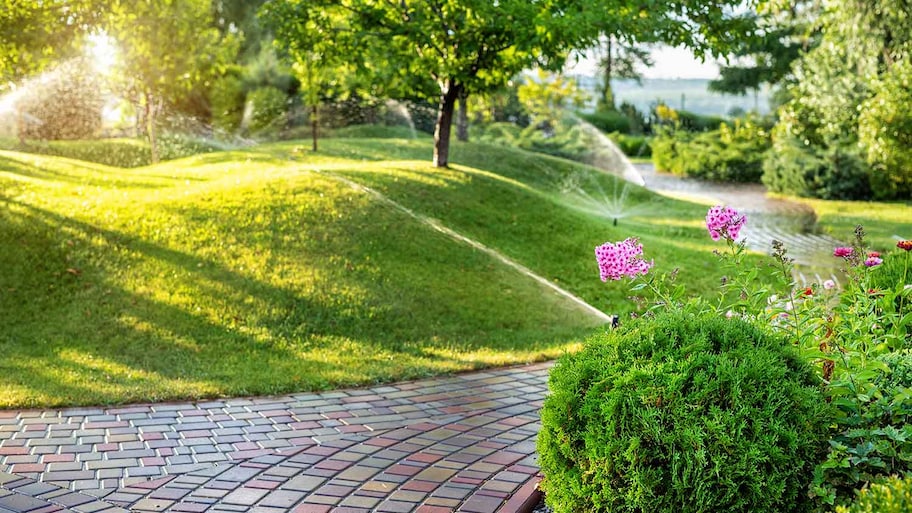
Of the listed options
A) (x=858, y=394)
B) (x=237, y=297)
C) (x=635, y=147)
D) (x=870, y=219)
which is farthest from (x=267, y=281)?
(x=635, y=147)

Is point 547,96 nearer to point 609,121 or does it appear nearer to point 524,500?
point 609,121

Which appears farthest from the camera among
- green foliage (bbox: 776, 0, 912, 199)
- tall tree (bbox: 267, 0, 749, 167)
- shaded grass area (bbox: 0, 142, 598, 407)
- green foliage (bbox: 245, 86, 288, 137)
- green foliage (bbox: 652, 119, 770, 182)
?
green foliage (bbox: 652, 119, 770, 182)

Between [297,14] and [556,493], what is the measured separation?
374 inches

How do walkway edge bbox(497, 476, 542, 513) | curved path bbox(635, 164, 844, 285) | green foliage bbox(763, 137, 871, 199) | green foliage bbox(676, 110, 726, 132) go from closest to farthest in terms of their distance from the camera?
1. walkway edge bbox(497, 476, 542, 513)
2. curved path bbox(635, 164, 844, 285)
3. green foliage bbox(763, 137, 871, 199)
4. green foliage bbox(676, 110, 726, 132)

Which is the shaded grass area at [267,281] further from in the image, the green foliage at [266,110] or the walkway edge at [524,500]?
the green foliage at [266,110]

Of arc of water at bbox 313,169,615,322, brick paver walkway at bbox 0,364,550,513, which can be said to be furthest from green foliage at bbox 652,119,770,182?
brick paver walkway at bbox 0,364,550,513

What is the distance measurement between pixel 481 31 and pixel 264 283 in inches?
201

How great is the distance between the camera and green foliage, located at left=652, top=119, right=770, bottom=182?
25.9m

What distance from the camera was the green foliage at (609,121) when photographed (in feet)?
115

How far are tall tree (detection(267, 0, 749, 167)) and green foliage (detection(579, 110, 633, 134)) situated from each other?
72.9ft

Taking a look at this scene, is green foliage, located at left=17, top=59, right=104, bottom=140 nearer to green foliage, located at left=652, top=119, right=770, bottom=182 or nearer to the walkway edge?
green foliage, located at left=652, top=119, right=770, bottom=182

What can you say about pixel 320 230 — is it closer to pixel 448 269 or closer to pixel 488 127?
pixel 448 269

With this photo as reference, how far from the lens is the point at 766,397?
3217mm

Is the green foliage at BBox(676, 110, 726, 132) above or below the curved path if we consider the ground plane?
above
